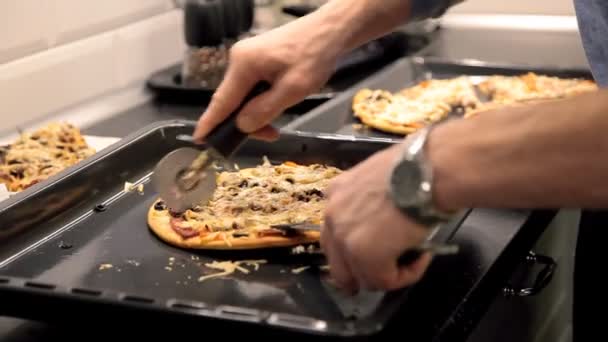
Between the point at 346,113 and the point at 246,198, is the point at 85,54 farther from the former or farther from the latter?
the point at 246,198

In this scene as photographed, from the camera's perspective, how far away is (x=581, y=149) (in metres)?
0.71

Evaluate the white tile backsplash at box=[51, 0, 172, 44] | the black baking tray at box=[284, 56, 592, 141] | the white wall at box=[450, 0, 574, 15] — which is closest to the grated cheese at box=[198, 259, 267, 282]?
the black baking tray at box=[284, 56, 592, 141]

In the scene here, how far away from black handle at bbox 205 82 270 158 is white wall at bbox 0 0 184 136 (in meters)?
0.59

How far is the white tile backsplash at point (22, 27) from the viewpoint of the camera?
4.87ft

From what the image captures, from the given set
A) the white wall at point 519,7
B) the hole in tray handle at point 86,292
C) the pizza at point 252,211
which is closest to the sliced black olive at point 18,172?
the pizza at point 252,211

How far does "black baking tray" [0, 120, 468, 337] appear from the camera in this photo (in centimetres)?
81

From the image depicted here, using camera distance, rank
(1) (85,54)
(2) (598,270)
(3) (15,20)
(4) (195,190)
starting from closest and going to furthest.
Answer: (4) (195,190), (2) (598,270), (3) (15,20), (1) (85,54)

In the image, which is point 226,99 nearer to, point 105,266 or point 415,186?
point 105,266

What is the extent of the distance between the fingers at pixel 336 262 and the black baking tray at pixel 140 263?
27 mm

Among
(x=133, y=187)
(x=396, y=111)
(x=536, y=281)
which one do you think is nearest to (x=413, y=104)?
(x=396, y=111)

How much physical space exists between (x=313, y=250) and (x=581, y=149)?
13.0 inches

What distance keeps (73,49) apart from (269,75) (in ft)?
2.31

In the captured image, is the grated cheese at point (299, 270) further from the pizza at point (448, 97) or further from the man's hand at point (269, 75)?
the pizza at point (448, 97)

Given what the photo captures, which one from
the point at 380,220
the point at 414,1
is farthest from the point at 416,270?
the point at 414,1
